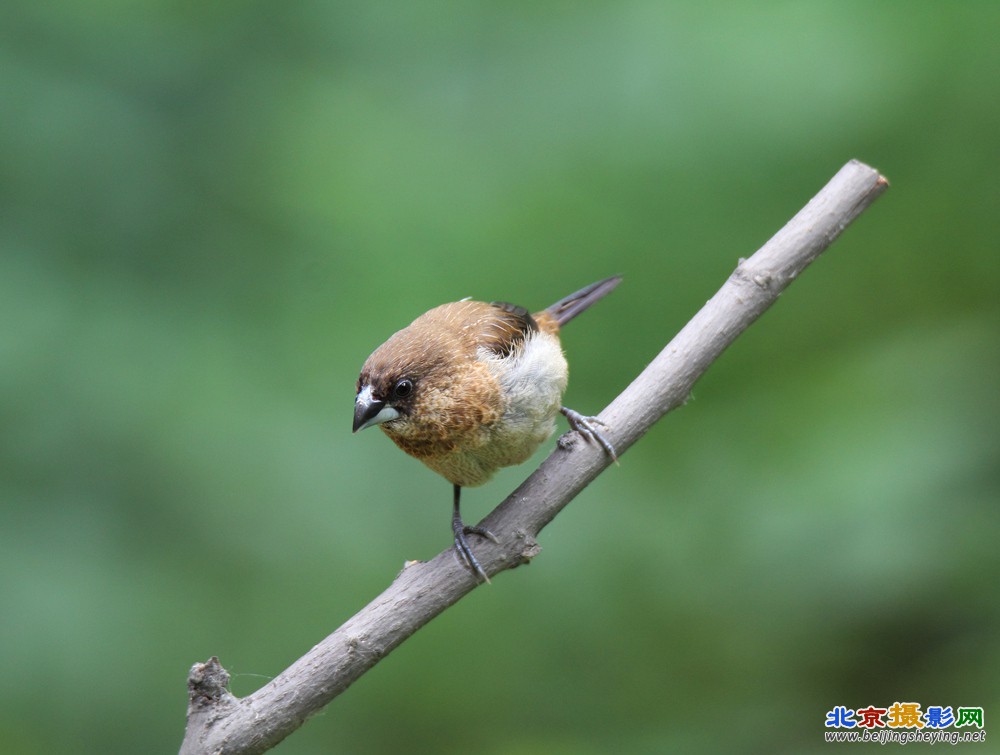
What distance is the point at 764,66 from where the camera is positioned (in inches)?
176

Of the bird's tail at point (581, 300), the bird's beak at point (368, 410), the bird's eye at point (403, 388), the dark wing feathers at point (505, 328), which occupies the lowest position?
the bird's beak at point (368, 410)

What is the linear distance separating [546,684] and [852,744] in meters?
1.08

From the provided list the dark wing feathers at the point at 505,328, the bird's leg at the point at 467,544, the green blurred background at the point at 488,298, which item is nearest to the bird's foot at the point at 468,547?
the bird's leg at the point at 467,544

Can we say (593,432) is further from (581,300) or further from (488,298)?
(488,298)

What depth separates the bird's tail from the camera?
368 cm

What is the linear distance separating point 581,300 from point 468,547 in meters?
1.34

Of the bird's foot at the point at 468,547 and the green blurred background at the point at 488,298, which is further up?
the green blurred background at the point at 488,298

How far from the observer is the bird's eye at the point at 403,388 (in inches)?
109

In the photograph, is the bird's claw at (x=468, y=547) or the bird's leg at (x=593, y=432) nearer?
the bird's claw at (x=468, y=547)

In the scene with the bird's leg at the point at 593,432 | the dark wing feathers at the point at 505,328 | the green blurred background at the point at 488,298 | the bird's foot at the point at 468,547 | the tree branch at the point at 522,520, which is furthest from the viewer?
the green blurred background at the point at 488,298

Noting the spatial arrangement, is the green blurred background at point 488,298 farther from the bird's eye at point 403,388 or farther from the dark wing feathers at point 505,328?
the bird's eye at point 403,388

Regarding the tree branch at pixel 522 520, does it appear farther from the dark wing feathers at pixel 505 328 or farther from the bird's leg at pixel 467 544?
the dark wing feathers at pixel 505 328

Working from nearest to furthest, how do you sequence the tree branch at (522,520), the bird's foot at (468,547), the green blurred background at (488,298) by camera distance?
the tree branch at (522,520) → the bird's foot at (468,547) → the green blurred background at (488,298)

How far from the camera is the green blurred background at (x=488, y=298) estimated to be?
12.1 ft
